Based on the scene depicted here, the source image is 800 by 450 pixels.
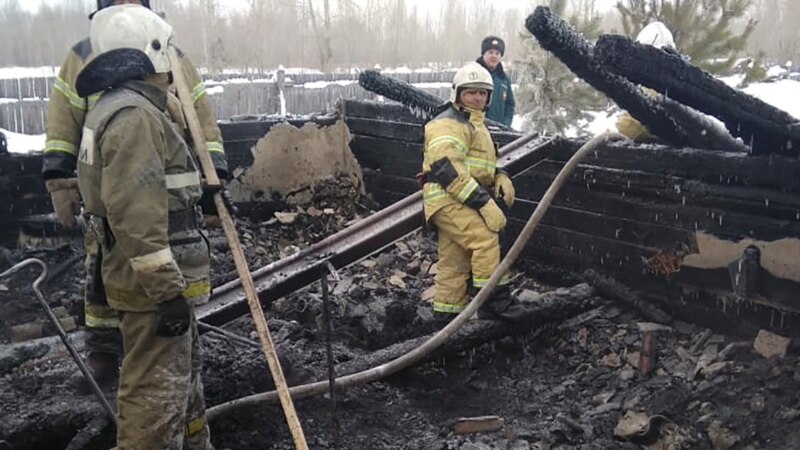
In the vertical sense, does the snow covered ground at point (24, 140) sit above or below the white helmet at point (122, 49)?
below

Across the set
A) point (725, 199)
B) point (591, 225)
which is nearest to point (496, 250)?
point (591, 225)

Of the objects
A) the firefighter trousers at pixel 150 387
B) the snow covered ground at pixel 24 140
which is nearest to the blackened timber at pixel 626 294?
the firefighter trousers at pixel 150 387

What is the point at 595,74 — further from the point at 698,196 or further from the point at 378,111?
the point at 378,111

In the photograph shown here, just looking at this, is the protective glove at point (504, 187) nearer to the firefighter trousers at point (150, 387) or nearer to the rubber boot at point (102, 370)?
the firefighter trousers at point (150, 387)

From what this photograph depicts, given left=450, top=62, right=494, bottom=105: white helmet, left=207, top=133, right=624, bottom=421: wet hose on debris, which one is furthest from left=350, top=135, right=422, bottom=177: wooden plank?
left=207, top=133, right=624, bottom=421: wet hose on debris

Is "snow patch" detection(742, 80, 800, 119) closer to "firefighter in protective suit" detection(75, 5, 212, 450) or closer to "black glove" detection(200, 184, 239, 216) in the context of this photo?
"black glove" detection(200, 184, 239, 216)

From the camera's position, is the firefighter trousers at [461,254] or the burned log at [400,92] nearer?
the firefighter trousers at [461,254]

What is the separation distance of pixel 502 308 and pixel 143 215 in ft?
8.94

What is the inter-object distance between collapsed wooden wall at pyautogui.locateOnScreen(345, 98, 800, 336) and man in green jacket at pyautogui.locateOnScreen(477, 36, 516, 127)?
7.33 ft

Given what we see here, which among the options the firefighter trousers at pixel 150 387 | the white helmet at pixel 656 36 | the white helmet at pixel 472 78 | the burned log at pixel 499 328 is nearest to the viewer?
the firefighter trousers at pixel 150 387

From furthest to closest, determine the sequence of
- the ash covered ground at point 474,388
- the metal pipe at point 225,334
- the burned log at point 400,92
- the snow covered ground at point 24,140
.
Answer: the snow covered ground at point 24,140
the burned log at point 400,92
the metal pipe at point 225,334
the ash covered ground at point 474,388

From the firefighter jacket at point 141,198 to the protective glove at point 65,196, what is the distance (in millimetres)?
1024

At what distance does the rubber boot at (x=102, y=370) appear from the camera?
394cm

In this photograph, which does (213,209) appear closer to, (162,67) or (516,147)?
Result: (162,67)
